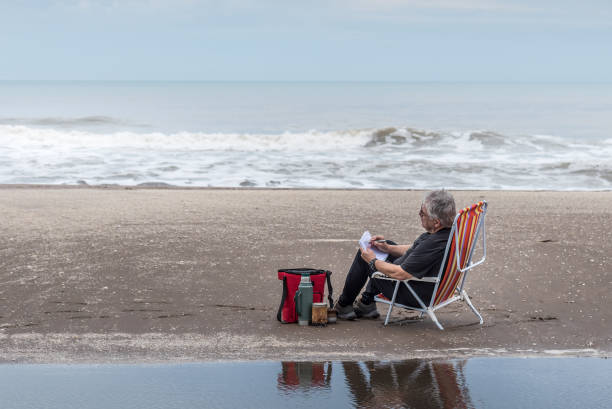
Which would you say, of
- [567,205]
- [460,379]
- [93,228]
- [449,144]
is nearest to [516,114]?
[449,144]

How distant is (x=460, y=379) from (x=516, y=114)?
53.8 m

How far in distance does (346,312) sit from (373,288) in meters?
0.27

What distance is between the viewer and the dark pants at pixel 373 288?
5.39 meters

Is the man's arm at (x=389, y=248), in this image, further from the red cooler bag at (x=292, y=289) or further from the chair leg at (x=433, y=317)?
the chair leg at (x=433, y=317)

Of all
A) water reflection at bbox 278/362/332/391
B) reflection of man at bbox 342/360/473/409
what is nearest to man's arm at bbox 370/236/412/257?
reflection of man at bbox 342/360/473/409

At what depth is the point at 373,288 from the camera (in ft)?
18.4

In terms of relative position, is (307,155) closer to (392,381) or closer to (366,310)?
(366,310)

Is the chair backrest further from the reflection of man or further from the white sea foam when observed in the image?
the white sea foam

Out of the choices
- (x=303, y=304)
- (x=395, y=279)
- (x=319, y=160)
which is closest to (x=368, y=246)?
(x=395, y=279)

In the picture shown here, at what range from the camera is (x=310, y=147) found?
2911 centimetres

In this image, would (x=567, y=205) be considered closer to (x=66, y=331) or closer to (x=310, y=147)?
(x=66, y=331)

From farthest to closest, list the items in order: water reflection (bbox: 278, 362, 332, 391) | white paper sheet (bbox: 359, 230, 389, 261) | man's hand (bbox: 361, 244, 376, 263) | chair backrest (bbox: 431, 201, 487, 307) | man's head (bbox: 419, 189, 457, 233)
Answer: white paper sheet (bbox: 359, 230, 389, 261) < man's hand (bbox: 361, 244, 376, 263) < man's head (bbox: 419, 189, 457, 233) < chair backrest (bbox: 431, 201, 487, 307) < water reflection (bbox: 278, 362, 332, 391)

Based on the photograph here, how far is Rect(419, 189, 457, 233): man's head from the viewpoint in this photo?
526 cm

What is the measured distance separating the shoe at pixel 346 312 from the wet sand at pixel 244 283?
7 cm
